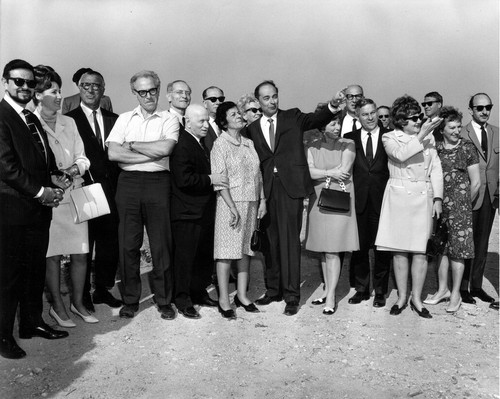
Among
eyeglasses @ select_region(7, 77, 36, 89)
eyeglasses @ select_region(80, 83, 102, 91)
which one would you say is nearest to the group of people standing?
eyeglasses @ select_region(80, 83, 102, 91)

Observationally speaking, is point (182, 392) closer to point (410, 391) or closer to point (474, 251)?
point (410, 391)

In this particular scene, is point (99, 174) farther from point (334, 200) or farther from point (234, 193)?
point (334, 200)

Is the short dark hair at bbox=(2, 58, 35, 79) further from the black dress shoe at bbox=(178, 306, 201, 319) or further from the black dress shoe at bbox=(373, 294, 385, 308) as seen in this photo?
the black dress shoe at bbox=(373, 294, 385, 308)

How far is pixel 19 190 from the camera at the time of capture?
14.1 ft

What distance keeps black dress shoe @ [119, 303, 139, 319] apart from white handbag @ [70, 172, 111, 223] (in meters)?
0.97

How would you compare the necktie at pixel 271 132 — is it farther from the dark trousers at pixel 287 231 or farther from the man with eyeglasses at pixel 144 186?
the man with eyeglasses at pixel 144 186

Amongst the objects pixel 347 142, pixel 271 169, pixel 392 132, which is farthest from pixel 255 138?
pixel 392 132

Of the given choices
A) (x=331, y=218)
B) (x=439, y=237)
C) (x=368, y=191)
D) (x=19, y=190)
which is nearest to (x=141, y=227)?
(x=19, y=190)

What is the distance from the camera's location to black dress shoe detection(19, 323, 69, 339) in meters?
4.75

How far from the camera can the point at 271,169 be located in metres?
5.67

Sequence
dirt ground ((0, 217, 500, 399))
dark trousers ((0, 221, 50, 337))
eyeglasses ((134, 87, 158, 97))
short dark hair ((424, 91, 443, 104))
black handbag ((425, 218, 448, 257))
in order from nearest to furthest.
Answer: dirt ground ((0, 217, 500, 399))
dark trousers ((0, 221, 50, 337))
eyeglasses ((134, 87, 158, 97))
black handbag ((425, 218, 448, 257))
short dark hair ((424, 91, 443, 104))

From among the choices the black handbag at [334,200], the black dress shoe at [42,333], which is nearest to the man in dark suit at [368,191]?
the black handbag at [334,200]

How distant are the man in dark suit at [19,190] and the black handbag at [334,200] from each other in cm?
239

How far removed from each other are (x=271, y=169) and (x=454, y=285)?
2124 millimetres
